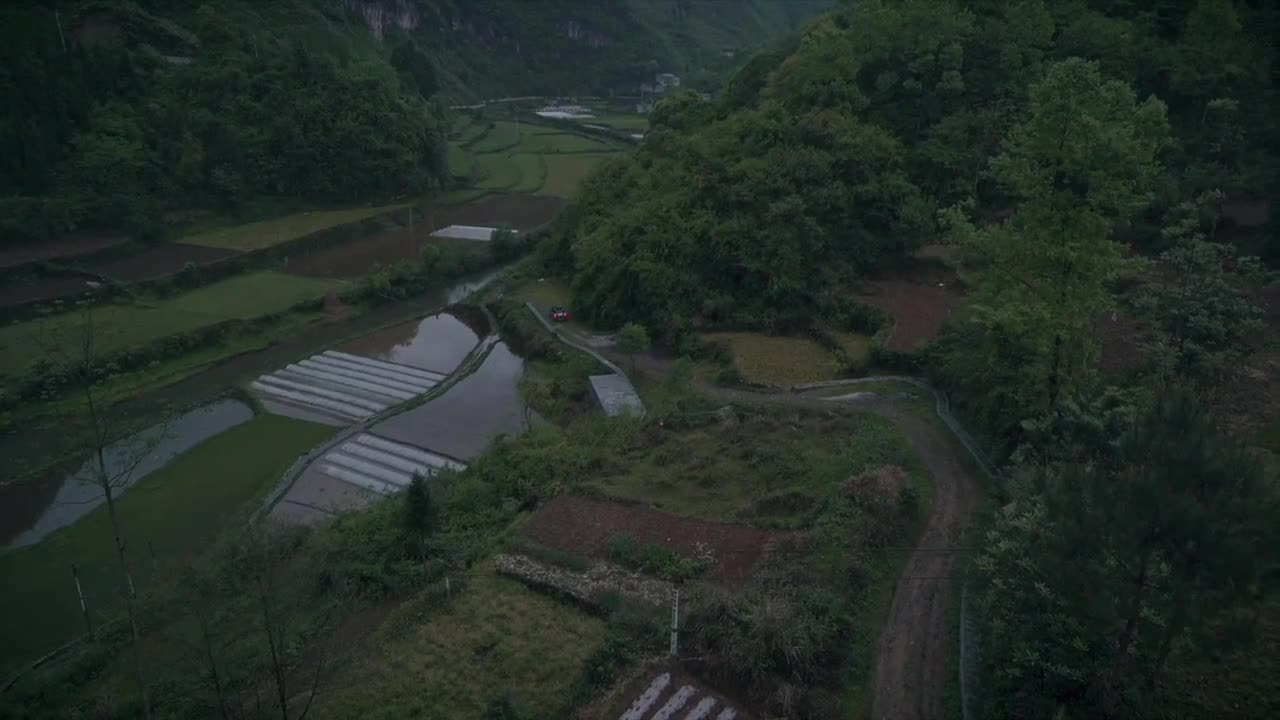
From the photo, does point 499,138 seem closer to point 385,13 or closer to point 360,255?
point 385,13

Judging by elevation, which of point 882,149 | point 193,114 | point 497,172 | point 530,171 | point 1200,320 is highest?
point 882,149

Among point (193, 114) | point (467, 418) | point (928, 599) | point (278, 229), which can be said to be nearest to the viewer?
point (928, 599)

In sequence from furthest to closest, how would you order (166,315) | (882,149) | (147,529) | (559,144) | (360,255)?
(559,144)
(360,255)
(166,315)
(882,149)
(147,529)

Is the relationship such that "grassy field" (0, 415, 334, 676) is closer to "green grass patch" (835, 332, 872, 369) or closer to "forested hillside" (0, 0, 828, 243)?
"green grass patch" (835, 332, 872, 369)

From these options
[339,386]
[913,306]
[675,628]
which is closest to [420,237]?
[339,386]

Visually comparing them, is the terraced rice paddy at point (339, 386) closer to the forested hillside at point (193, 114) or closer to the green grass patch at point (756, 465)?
the green grass patch at point (756, 465)

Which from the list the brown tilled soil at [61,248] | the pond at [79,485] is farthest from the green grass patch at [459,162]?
the pond at [79,485]

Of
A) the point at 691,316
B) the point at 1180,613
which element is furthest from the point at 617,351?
the point at 1180,613

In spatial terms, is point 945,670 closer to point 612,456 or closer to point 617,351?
point 612,456
